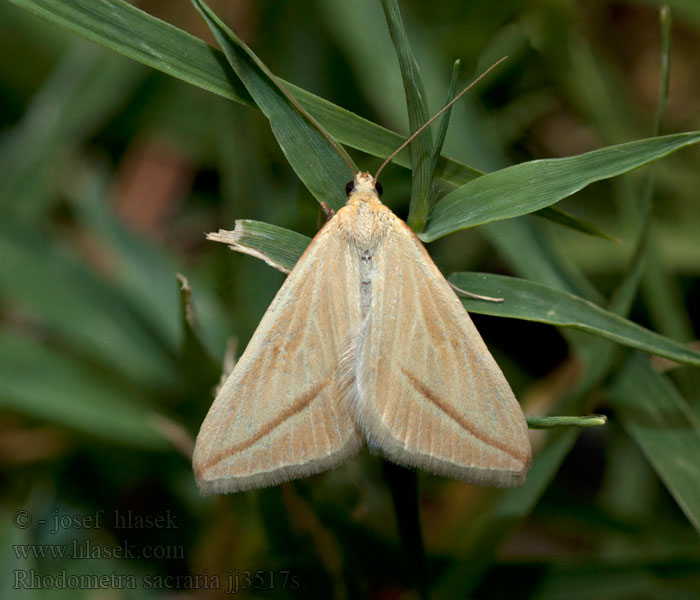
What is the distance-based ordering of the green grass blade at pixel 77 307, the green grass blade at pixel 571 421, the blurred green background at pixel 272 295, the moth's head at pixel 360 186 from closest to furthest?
the green grass blade at pixel 571 421 < the moth's head at pixel 360 186 < the blurred green background at pixel 272 295 < the green grass blade at pixel 77 307

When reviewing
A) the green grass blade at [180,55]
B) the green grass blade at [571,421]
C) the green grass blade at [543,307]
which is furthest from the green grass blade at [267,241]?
the green grass blade at [571,421]

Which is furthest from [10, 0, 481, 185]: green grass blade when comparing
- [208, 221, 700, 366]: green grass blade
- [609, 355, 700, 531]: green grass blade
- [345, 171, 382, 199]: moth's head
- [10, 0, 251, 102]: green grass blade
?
[609, 355, 700, 531]: green grass blade

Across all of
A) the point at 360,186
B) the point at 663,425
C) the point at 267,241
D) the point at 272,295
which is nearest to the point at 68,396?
the point at 272,295

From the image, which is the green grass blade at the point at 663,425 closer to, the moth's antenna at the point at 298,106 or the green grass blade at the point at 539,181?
the green grass blade at the point at 539,181

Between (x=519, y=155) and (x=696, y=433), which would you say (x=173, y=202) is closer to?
(x=519, y=155)

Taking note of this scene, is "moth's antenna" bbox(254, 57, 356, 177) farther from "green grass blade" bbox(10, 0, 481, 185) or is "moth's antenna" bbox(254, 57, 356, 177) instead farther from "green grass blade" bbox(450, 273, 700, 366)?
"green grass blade" bbox(450, 273, 700, 366)

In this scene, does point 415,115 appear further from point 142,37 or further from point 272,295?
point 272,295
